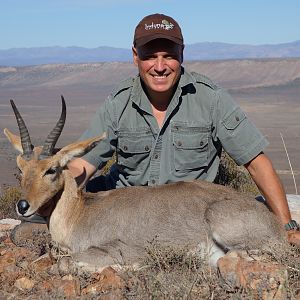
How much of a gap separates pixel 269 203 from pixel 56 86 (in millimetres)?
87954

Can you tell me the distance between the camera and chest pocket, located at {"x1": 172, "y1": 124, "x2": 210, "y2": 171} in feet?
25.9

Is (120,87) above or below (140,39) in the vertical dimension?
below

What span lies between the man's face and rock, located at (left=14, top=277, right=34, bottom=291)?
2.71 metres

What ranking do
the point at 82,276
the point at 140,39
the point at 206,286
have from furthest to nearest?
the point at 140,39, the point at 82,276, the point at 206,286

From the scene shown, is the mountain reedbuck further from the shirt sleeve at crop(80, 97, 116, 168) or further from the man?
the shirt sleeve at crop(80, 97, 116, 168)

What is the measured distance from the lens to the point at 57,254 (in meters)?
7.12

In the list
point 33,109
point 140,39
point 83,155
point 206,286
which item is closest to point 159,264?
point 206,286

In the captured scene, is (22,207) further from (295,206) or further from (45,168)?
(295,206)

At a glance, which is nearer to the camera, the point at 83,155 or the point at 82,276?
the point at 82,276

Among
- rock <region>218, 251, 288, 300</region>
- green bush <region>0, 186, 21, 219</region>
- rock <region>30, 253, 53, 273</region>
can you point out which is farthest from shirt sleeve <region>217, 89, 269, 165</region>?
green bush <region>0, 186, 21, 219</region>

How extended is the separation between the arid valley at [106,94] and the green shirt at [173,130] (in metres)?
14.6

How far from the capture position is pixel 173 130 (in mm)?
7906

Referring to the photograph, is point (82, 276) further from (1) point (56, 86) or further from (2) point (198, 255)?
(1) point (56, 86)

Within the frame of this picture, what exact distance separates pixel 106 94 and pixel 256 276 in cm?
6995
